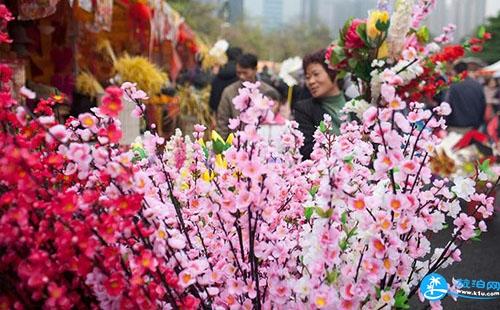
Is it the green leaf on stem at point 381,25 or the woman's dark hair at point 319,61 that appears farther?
the woman's dark hair at point 319,61

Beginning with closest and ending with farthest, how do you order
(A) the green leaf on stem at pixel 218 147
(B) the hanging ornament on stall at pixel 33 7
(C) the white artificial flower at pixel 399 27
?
(A) the green leaf on stem at pixel 218 147 → (C) the white artificial flower at pixel 399 27 → (B) the hanging ornament on stall at pixel 33 7

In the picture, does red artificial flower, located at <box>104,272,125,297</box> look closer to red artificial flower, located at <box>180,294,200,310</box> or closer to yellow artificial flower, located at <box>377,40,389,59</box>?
red artificial flower, located at <box>180,294,200,310</box>

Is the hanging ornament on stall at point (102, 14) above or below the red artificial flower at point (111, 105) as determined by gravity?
below

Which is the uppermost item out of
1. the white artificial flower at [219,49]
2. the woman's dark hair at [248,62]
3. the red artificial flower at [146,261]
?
the red artificial flower at [146,261]

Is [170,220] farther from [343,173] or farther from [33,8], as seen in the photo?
[33,8]

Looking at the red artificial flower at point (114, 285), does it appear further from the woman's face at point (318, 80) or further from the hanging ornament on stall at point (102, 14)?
the hanging ornament on stall at point (102, 14)

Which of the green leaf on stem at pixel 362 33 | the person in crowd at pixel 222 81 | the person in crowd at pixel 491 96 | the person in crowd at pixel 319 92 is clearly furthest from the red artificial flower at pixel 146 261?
the person in crowd at pixel 491 96

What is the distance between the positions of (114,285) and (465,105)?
812cm

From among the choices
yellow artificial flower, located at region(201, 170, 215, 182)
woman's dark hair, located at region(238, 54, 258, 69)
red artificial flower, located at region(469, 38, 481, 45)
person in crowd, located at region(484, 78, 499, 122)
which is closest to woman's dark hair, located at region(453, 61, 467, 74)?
person in crowd, located at region(484, 78, 499, 122)

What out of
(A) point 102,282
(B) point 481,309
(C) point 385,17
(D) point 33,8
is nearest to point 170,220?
(A) point 102,282

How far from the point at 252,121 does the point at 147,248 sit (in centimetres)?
26

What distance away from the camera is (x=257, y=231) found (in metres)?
1.18

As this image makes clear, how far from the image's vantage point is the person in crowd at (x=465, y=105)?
27.6 feet

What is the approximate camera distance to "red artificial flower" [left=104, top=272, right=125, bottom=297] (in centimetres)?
94
